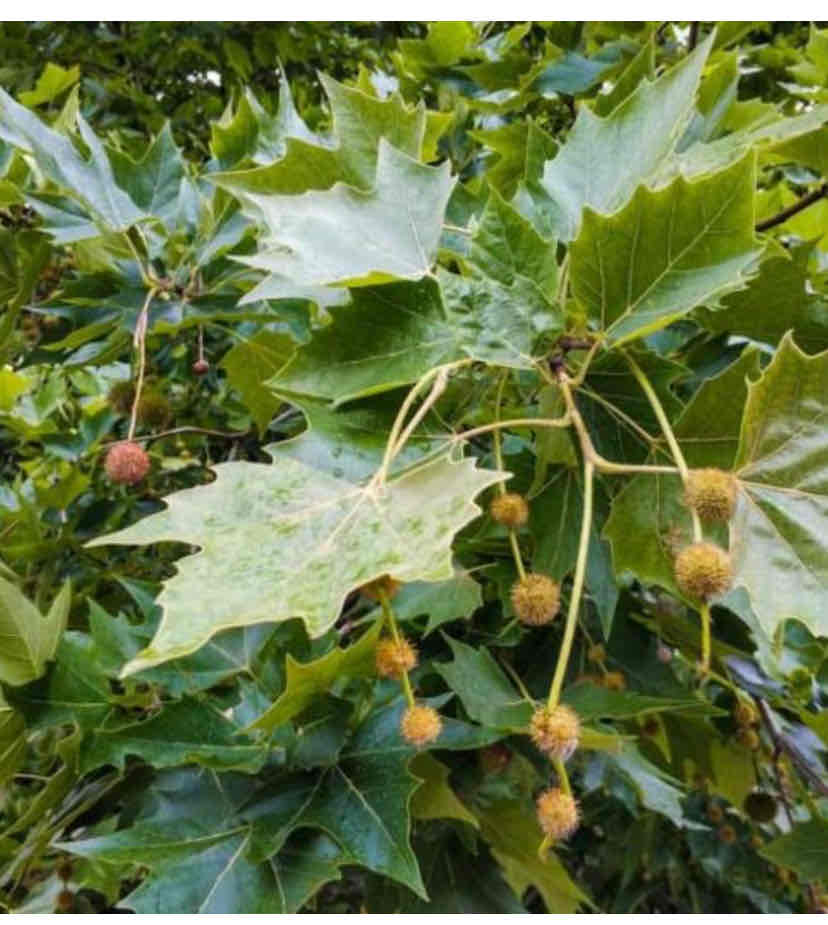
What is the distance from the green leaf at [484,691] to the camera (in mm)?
1055

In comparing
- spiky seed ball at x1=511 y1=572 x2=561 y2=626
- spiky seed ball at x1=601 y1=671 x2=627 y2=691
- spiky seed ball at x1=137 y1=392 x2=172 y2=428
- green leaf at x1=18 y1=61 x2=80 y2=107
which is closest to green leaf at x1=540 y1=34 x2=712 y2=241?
spiky seed ball at x1=511 y1=572 x2=561 y2=626

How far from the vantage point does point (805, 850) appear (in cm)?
136

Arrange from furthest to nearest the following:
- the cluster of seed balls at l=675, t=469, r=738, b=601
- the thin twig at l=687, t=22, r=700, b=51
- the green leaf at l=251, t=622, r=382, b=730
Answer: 1. the thin twig at l=687, t=22, r=700, b=51
2. the green leaf at l=251, t=622, r=382, b=730
3. the cluster of seed balls at l=675, t=469, r=738, b=601

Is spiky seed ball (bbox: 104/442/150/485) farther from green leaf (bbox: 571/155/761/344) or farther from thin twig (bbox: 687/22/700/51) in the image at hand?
thin twig (bbox: 687/22/700/51)

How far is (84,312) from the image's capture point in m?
1.50

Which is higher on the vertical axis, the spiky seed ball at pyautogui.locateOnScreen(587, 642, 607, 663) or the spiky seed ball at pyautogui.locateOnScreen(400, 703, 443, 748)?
the spiky seed ball at pyautogui.locateOnScreen(400, 703, 443, 748)

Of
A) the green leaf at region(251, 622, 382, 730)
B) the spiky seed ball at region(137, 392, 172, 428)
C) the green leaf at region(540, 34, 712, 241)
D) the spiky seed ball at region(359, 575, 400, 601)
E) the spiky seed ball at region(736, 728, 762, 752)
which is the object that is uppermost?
the green leaf at region(540, 34, 712, 241)

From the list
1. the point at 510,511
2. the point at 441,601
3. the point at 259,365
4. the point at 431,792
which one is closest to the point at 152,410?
the point at 259,365

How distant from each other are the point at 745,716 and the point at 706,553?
0.82 metres

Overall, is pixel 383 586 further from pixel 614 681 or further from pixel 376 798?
pixel 614 681

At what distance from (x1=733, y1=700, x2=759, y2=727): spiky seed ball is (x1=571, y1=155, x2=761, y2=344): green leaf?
754 millimetres

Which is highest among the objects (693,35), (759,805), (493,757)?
(693,35)

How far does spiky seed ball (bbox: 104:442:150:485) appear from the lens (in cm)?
129
